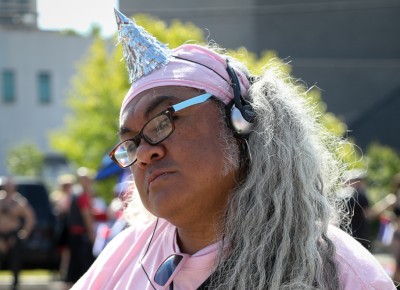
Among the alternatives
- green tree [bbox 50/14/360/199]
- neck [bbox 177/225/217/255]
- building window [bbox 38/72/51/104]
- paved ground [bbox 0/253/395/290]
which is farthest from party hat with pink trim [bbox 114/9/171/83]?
building window [bbox 38/72/51/104]

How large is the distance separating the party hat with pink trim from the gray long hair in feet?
0.88

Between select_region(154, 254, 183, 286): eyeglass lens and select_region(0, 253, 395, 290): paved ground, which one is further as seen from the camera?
select_region(0, 253, 395, 290): paved ground

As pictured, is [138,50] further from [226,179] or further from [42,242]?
[42,242]

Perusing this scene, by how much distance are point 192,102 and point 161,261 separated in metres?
0.45

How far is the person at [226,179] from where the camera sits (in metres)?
2.10

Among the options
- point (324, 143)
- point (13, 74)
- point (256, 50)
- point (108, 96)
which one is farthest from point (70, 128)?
point (324, 143)

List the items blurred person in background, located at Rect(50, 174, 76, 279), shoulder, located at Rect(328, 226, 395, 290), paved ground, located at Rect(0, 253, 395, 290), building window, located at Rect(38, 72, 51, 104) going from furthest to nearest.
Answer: building window, located at Rect(38, 72, 51, 104) < paved ground, located at Rect(0, 253, 395, 290) < blurred person in background, located at Rect(50, 174, 76, 279) < shoulder, located at Rect(328, 226, 395, 290)

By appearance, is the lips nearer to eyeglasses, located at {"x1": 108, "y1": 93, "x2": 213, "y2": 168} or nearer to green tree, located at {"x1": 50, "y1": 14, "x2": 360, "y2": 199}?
eyeglasses, located at {"x1": 108, "y1": 93, "x2": 213, "y2": 168}

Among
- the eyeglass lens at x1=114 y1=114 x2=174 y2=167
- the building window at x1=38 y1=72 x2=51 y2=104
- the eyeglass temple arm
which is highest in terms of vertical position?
the building window at x1=38 y1=72 x2=51 y2=104

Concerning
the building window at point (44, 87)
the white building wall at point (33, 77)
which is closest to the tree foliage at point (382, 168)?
the white building wall at point (33, 77)

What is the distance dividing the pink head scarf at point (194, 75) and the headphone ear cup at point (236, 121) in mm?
42

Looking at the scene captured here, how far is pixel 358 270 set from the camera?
2.04 metres

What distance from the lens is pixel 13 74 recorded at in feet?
131

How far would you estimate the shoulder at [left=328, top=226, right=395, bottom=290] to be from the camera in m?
2.02
